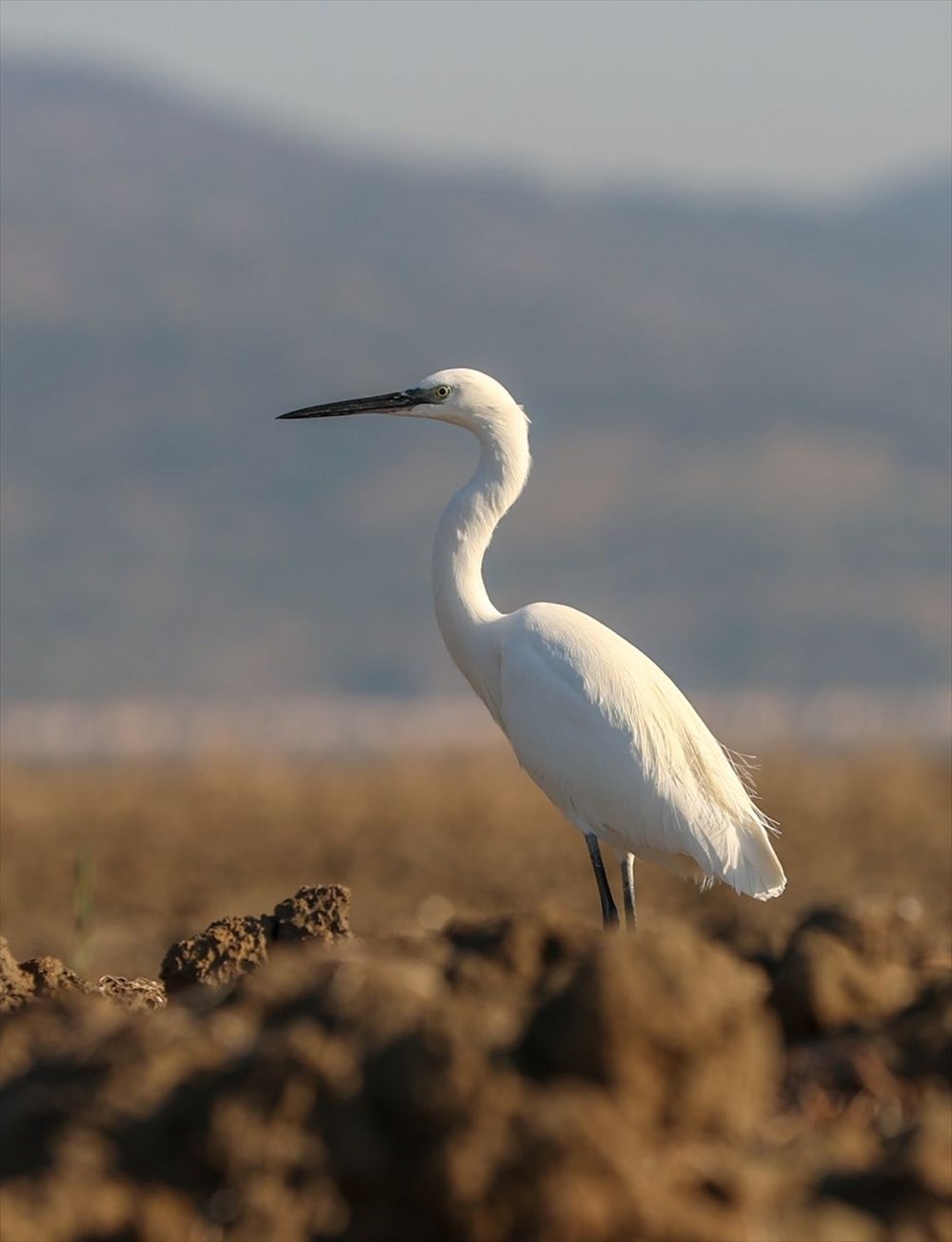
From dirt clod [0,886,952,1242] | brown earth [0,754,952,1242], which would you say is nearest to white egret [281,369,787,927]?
brown earth [0,754,952,1242]

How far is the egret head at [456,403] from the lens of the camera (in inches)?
359

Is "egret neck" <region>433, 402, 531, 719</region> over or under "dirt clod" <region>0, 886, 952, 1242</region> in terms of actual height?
over

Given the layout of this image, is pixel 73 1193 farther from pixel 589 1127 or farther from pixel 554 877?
pixel 554 877

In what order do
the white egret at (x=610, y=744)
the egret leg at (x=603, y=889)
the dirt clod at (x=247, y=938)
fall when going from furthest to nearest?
the white egret at (x=610, y=744) < the egret leg at (x=603, y=889) < the dirt clod at (x=247, y=938)

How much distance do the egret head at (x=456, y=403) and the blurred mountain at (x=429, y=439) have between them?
77.8 meters

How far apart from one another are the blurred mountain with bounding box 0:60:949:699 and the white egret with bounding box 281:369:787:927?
78015 mm

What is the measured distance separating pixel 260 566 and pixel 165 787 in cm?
7415

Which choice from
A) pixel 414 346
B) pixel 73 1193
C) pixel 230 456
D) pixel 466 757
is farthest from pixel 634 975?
pixel 414 346

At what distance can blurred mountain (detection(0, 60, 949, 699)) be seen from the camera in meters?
93.7

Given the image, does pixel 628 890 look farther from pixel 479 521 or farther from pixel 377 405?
pixel 377 405

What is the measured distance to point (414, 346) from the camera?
12538cm

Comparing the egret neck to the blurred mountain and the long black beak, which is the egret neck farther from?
the blurred mountain

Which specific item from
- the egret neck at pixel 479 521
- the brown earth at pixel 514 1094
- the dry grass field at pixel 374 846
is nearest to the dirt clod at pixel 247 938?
the brown earth at pixel 514 1094

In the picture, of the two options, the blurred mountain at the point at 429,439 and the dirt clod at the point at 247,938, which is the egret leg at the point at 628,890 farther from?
the blurred mountain at the point at 429,439
